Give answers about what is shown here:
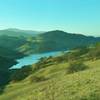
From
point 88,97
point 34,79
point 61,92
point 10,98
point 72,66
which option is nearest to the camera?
point 88,97

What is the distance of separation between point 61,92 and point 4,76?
119m

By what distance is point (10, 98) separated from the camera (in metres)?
45.9

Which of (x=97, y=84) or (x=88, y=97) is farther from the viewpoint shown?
(x=97, y=84)

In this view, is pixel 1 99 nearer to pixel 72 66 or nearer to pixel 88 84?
pixel 88 84

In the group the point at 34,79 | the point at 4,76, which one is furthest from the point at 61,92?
the point at 4,76

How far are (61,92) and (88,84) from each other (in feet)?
10.7

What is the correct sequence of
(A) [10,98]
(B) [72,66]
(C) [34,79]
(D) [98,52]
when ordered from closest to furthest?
(A) [10,98] < (C) [34,79] < (B) [72,66] < (D) [98,52]

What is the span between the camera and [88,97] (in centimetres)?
2405

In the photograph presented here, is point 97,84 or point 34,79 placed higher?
point 97,84

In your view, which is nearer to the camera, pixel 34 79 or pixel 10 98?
pixel 10 98

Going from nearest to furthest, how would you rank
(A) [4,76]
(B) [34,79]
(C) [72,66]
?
(B) [34,79], (C) [72,66], (A) [4,76]

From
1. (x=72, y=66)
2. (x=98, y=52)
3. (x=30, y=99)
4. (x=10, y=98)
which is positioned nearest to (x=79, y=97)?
(x=30, y=99)

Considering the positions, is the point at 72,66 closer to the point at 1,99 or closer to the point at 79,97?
the point at 1,99

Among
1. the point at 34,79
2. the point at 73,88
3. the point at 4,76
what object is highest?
the point at 73,88
